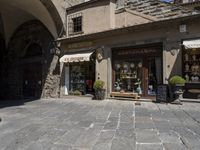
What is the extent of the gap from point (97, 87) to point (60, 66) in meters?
3.58

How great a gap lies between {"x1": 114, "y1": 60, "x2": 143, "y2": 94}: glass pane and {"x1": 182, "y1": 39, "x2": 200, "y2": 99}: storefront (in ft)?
7.26

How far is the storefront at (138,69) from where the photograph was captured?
11.1 meters

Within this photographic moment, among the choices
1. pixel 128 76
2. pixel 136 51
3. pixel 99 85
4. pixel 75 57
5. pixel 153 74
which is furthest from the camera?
pixel 75 57

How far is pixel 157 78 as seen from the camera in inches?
438

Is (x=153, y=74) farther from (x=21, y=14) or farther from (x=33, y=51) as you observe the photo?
(x=21, y=14)

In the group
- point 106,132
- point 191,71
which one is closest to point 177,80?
point 191,71

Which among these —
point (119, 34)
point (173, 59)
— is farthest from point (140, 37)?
point (173, 59)

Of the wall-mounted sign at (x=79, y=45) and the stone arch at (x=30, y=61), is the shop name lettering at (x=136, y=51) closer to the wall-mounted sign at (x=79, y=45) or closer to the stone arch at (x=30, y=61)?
the wall-mounted sign at (x=79, y=45)

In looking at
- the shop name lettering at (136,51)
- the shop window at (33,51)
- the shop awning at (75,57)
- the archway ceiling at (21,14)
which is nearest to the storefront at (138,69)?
the shop name lettering at (136,51)

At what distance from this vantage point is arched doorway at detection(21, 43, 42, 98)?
16.2 meters

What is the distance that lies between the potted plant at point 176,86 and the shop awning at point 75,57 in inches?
184

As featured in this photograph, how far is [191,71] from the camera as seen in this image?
32.8 feet

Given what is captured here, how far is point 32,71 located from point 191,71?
35.6 ft

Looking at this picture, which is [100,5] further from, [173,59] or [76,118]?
[76,118]
